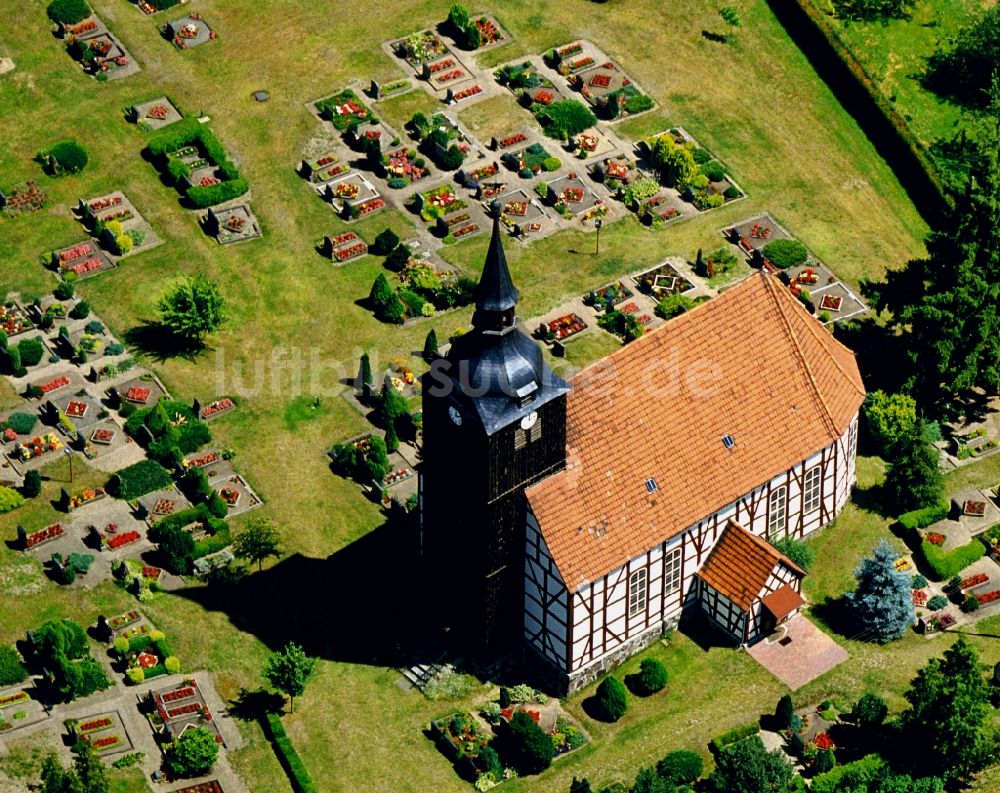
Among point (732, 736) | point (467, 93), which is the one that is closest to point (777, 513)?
point (732, 736)

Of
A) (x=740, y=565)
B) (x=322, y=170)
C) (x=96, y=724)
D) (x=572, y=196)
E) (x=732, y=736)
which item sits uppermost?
(x=740, y=565)

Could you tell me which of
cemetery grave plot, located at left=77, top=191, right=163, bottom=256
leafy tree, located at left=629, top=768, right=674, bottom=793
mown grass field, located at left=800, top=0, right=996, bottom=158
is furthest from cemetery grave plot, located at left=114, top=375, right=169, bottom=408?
mown grass field, located at left=800, top=0, right=996, bottom=158

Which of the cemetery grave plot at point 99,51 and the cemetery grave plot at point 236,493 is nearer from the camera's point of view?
the cemetery grave plot at point 236,493

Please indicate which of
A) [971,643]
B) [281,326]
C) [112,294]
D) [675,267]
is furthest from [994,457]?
[112,294]

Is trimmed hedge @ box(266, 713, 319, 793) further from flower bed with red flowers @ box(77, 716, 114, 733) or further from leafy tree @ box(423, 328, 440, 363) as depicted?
leafy tree @ box(423, 328, 440, 363)

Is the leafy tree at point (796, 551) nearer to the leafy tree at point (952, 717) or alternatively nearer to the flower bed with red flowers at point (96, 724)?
the leafy tree at point (952, 717)

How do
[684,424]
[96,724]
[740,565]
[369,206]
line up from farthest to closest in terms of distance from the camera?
[369,206] < [740,565] < [684,424] < [96,724]

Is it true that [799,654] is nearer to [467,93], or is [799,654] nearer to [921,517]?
[921,517]

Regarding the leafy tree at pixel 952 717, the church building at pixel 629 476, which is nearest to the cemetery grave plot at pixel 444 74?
the church building at pixel 629 476
